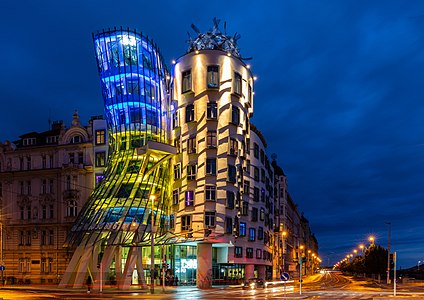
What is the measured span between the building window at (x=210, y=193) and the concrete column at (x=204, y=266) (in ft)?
18.8

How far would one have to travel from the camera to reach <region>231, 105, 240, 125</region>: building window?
6875 cm

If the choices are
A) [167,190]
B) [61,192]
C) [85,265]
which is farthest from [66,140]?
[85,265]

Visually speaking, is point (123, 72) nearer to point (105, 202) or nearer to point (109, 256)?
point (105, 202)

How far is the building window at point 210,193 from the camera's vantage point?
214 ft

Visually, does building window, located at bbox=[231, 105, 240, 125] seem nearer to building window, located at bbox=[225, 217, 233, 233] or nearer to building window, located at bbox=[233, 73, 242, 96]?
building window, located at bbox=[233, 73, 242, 96]

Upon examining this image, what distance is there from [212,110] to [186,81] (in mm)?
5908

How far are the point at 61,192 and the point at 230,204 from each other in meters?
29.7

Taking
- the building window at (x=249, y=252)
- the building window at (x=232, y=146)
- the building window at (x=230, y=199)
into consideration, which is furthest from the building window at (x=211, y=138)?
the building window at (x=249, y=252)

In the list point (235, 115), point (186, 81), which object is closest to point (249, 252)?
point (235, 115)

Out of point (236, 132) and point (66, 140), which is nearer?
point (236, 132)

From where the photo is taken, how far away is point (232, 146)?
68250 mm

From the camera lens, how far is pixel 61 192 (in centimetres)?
8112

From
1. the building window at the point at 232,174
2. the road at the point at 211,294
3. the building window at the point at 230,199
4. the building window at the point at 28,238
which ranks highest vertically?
the building window at the point at 232,174

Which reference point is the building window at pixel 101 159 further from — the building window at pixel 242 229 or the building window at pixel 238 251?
the building window at pixel 238 251
